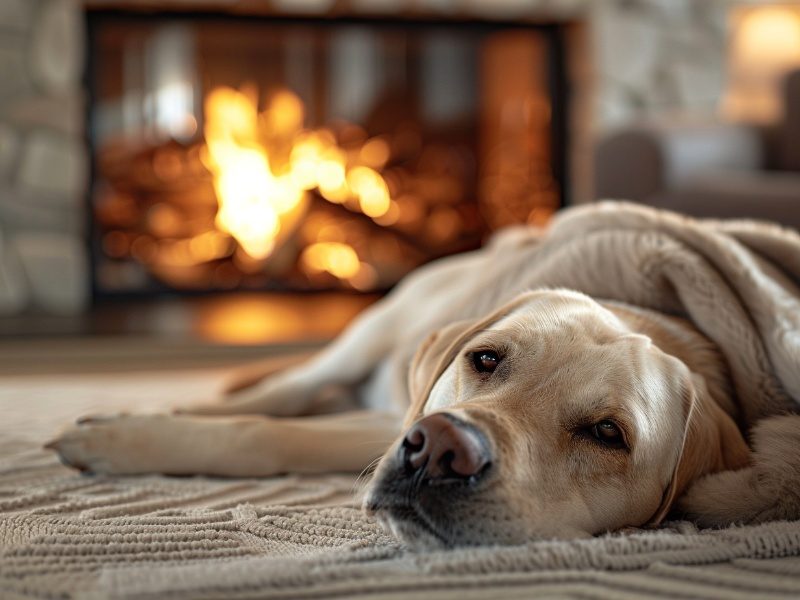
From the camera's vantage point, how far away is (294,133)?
4957 mm

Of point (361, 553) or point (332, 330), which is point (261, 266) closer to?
point (332, 330)

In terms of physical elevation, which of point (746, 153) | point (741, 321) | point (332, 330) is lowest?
point (332, 330)

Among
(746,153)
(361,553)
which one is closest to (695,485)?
(361,553)

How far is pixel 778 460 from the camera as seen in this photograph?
4.72 ft

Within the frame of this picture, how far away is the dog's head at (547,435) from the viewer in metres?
1.23

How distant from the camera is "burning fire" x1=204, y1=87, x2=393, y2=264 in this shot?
16.0ft

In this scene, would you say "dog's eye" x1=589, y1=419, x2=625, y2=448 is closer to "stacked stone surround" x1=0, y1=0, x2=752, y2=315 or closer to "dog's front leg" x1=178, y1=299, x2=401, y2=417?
"dog's front leg" x1=178, y1=299, x2=401, y2=417

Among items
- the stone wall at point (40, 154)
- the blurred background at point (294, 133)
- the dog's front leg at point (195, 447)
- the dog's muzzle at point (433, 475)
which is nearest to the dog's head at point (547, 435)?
the dog's muzzle at point (433, 475)

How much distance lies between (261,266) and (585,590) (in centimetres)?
399

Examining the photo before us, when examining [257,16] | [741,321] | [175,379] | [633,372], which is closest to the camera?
[633,372]

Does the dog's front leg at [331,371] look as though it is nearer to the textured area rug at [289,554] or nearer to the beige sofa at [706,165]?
the textured area rug at [289,554]

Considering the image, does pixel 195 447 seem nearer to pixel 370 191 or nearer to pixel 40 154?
pixel 40 154

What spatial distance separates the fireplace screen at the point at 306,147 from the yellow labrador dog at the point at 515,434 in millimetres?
3077

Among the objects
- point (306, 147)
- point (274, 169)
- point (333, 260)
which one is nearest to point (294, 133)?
point (306, 147)
